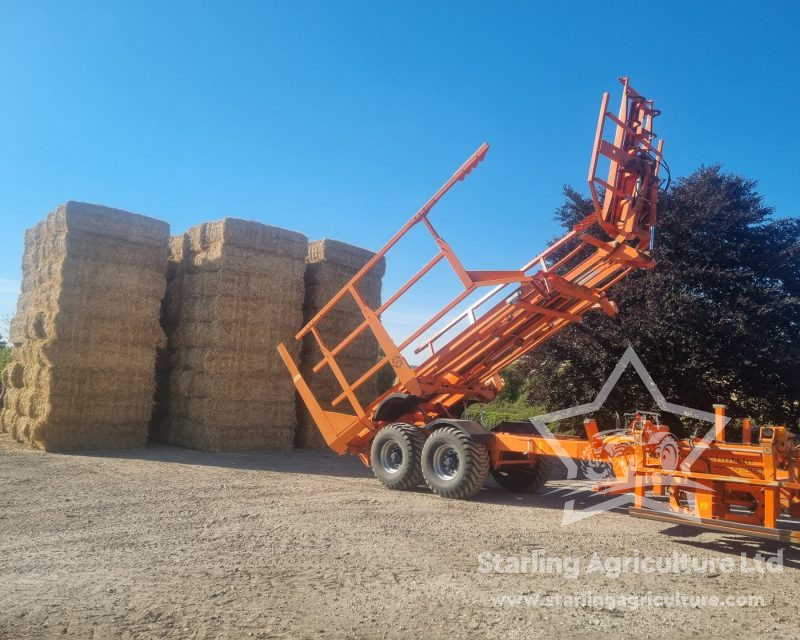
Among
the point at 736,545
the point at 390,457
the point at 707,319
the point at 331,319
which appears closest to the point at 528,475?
the point at 390,457

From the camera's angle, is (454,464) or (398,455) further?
(398,455)

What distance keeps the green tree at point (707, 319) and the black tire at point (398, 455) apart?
17.1 feet

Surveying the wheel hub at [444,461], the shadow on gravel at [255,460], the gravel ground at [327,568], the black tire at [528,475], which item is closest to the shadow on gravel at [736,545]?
the gravel ground at [327,568]

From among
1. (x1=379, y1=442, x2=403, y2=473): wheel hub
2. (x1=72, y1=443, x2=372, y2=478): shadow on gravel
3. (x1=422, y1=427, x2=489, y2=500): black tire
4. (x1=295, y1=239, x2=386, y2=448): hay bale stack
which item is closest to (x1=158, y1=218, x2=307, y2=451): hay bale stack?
(x1=72, y1=443, x2=372, y2=478): shadow on gravel

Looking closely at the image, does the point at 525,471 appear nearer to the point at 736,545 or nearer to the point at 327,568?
the point at 736,545

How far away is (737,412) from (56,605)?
12.3 meters

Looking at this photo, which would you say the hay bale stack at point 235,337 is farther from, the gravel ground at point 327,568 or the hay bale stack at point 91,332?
the gravel ground at point 327,568

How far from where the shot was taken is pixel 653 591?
469cm

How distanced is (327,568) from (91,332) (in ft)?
30.6

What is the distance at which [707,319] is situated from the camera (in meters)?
11.9

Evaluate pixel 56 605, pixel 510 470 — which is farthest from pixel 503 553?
pixel 510 470

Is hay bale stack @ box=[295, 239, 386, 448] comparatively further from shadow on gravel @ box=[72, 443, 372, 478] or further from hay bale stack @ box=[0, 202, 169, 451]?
hay bale stack @ box=[0, 202, 169, 451]

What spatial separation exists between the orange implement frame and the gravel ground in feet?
5.39

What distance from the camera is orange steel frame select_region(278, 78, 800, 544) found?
6219 millimetres
